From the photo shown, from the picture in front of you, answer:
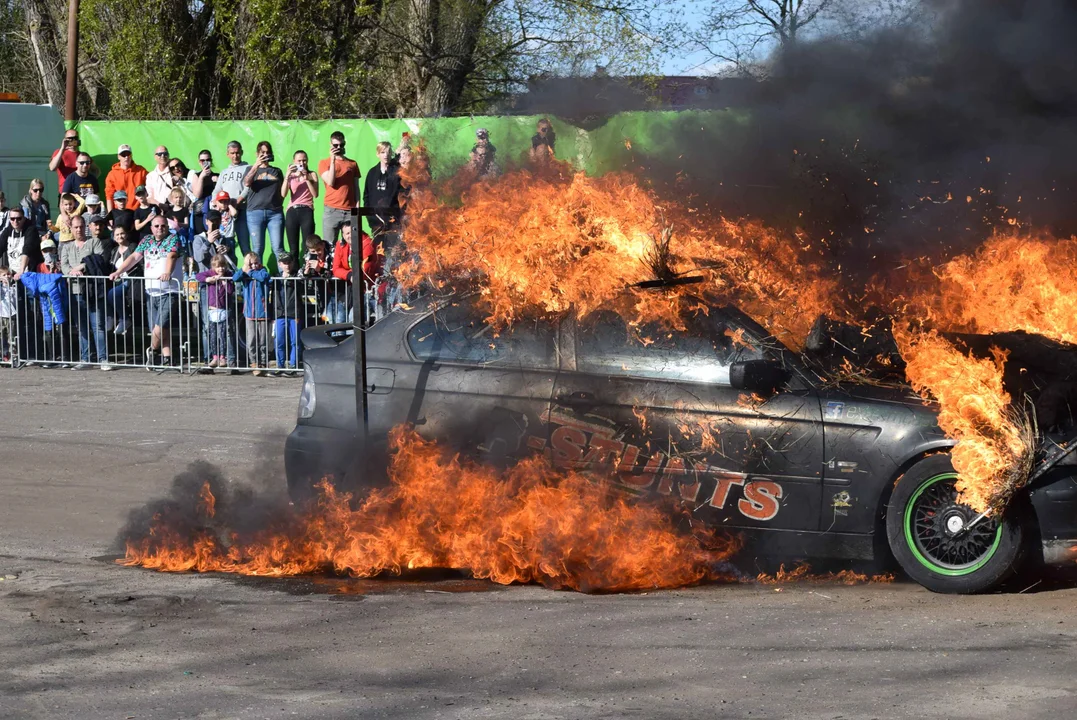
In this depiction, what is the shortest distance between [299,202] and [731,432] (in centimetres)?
1122

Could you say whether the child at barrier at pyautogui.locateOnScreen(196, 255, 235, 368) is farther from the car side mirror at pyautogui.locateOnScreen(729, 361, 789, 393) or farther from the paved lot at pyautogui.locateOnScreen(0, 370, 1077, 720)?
the car side mirror at pyautogui.locateOnScreen(729, 361, 789, 393)

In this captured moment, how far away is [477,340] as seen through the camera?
24.9 feet

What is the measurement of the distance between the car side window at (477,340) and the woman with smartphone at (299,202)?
31.7 feet

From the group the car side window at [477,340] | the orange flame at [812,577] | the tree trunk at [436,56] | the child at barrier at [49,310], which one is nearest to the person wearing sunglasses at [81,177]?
the child at barrier at [49,310]

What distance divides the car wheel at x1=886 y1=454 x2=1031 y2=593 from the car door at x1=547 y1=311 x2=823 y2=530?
0.42m

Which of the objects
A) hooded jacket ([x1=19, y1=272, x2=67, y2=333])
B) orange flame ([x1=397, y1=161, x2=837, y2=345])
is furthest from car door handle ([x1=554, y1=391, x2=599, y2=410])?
hooded jacket ([x1=19, y1=272, x2=67, y2=333])

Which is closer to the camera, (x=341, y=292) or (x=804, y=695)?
(x=804, y=695)

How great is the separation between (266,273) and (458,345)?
311 inches

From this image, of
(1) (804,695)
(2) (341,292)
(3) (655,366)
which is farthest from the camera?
(2) (341,292)

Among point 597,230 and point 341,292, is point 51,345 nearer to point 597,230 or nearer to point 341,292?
point 341,292

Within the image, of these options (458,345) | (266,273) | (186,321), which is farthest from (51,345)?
(458,345)

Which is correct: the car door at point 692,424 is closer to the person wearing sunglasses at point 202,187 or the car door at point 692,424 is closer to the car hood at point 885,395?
the car hood at point 885,395

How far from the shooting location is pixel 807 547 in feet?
22.6

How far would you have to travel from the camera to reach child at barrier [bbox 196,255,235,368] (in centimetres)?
1540
